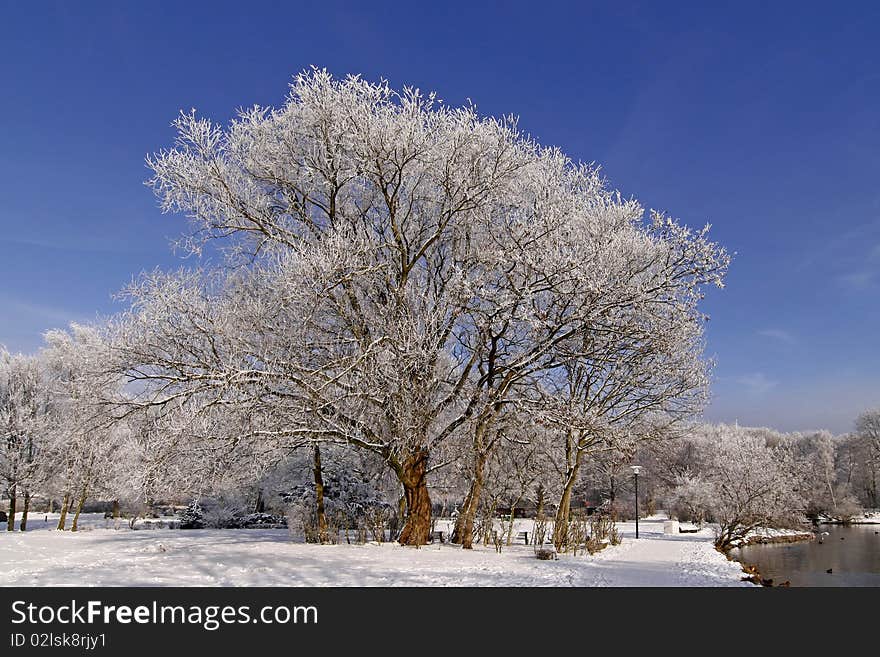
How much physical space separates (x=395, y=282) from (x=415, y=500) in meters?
5.47

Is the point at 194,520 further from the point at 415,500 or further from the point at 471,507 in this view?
the point at 471,507

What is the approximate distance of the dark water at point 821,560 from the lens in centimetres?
1989

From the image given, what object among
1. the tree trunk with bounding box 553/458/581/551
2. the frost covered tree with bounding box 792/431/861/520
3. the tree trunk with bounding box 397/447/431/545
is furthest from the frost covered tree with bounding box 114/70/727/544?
the frost covered tree with bounding box 792/431/861/520

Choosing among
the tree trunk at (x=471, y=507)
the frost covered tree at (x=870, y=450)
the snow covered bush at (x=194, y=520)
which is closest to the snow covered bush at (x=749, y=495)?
the tree trunk at (x=471, y=507)

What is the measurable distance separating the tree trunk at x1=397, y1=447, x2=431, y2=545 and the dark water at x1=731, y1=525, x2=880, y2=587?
382 inches

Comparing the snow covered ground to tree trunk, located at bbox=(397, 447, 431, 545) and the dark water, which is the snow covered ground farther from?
the dark water

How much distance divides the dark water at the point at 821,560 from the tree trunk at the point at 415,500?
9.70m

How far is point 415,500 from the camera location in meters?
15.9

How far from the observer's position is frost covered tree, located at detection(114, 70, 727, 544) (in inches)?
527

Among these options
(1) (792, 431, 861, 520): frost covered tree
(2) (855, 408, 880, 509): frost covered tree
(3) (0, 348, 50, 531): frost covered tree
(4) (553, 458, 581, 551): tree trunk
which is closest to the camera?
(4) (553, 458, 581, 551): tree trunk

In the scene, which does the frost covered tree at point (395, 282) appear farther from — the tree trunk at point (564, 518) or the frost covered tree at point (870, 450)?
the frost covered tree at point (870, 450)

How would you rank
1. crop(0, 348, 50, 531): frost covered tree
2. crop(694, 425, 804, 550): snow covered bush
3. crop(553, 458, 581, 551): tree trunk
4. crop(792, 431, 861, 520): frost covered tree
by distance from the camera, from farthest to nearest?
crop(792, 431, 861, 520): frost covered tree < crop(0, 348, 50, 531): frost covered tree < crop(694, 425, 804, 550): snow covered bush < crop(553, 458, 581, 551): tree trunk

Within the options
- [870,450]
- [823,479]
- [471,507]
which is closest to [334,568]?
[471,507]
